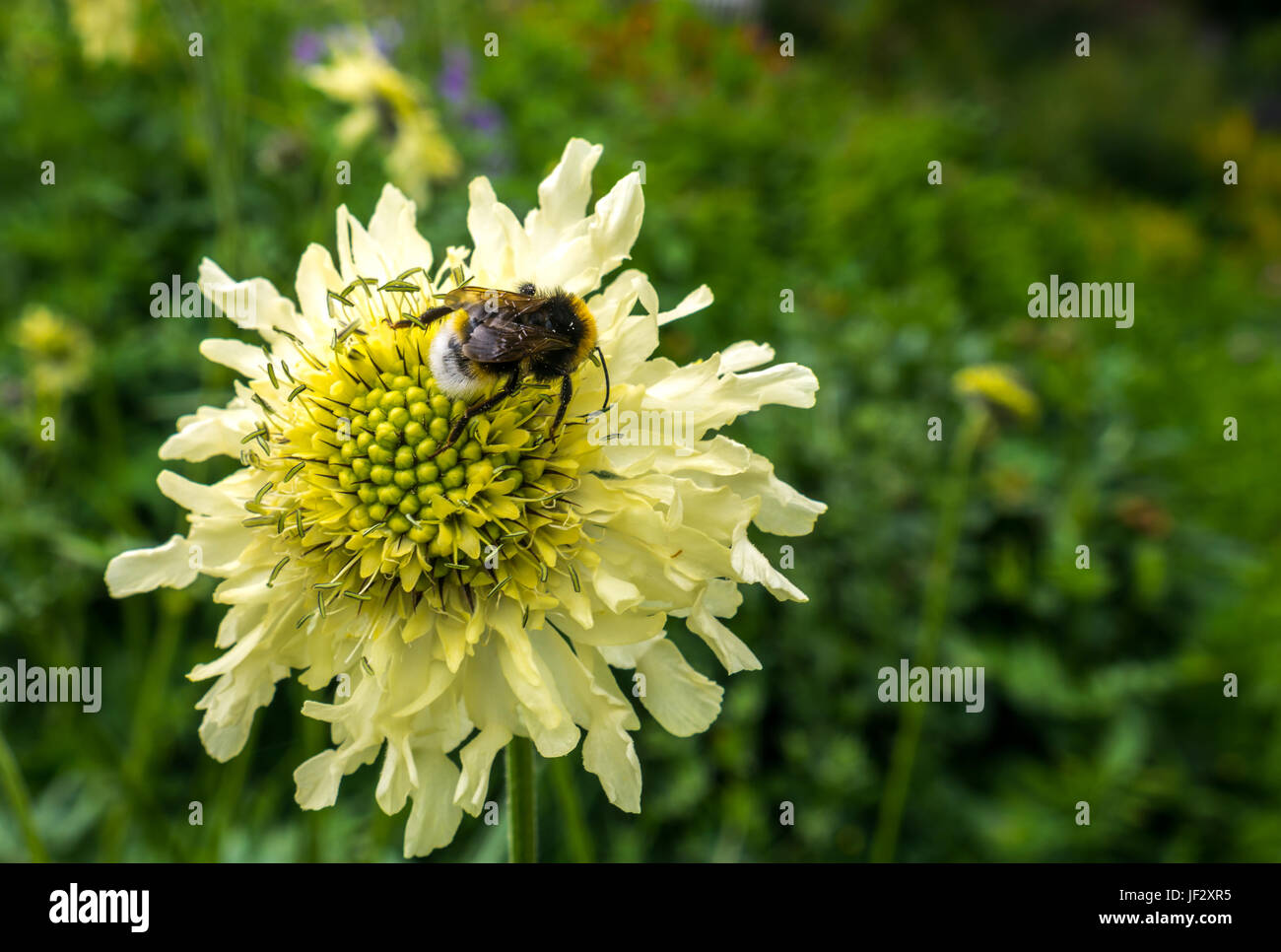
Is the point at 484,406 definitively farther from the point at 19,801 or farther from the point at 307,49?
the point at 307,49

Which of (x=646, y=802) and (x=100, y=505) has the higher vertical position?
(x=100, y=505)

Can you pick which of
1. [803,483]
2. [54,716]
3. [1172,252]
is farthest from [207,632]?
[1172,252]

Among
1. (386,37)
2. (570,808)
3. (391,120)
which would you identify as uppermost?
(386,37)

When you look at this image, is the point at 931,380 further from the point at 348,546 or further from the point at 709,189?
the point at 348,546

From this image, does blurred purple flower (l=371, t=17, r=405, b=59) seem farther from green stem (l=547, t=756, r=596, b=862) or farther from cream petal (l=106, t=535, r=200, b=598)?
green stem (l=547, t=756, r=596, b=862)

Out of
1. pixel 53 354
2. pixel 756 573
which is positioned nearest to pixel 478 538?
pixel 756 573

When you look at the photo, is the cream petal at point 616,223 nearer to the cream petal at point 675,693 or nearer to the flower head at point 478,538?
the flower head at point 478,538

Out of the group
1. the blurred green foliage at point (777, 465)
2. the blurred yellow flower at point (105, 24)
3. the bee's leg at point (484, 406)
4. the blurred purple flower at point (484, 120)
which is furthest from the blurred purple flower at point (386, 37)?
the bee's leg at point (484, 406)
